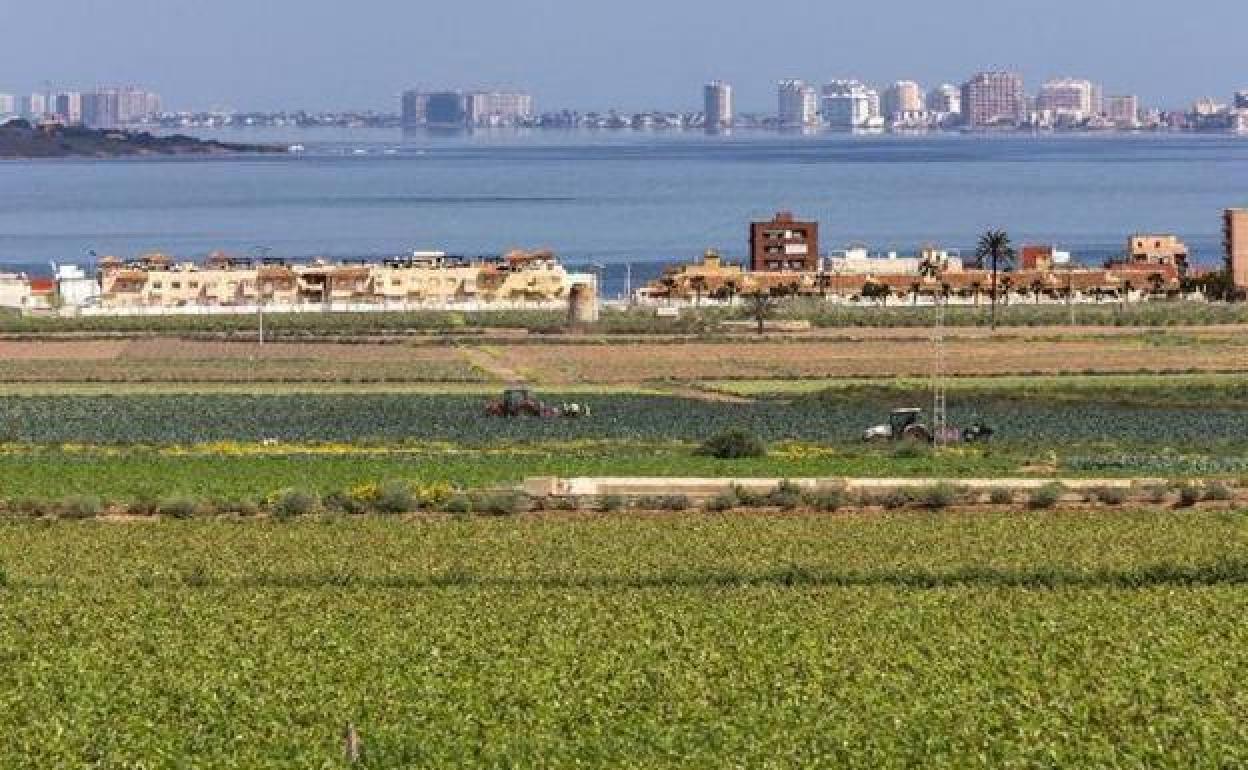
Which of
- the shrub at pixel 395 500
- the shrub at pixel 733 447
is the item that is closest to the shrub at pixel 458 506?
the shrub at pixel 395 500

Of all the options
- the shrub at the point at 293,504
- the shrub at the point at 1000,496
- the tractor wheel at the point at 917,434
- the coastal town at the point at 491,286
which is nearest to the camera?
the shrub at the point at 293,504

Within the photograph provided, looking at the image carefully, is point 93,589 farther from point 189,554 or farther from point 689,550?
point 689,550

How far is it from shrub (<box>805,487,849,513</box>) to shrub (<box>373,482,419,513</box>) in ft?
13.9

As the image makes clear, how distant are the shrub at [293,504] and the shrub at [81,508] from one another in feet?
6.17

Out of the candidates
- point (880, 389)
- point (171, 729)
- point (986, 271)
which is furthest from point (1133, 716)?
point (986, 271)

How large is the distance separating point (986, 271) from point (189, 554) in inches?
2565

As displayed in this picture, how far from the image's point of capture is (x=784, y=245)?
100 meters

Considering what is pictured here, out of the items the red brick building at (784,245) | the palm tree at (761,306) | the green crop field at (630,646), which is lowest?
the green crop field at (630,646)

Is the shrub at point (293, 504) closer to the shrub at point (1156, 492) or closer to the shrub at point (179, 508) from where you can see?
the shrub at point (179, 508)

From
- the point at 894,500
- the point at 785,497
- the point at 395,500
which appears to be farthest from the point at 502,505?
the point at 894,500

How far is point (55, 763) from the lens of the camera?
622 inches

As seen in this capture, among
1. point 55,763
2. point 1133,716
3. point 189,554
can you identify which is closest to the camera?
point 55,763

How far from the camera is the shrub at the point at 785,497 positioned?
30.1 meters

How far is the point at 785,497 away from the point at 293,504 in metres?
5.25
